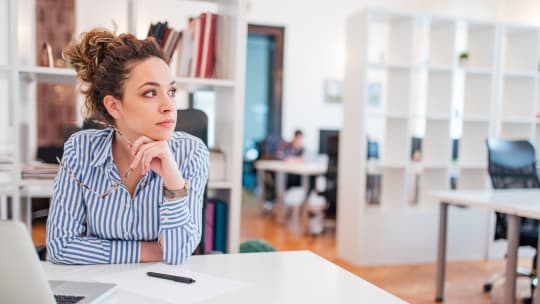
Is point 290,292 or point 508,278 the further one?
point 508,278

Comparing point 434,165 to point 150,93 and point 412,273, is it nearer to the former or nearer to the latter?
point 412,273

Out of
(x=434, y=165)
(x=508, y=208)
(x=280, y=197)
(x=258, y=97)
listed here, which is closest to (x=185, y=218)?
(x=508, y=208)

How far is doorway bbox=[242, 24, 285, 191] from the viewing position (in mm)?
8859

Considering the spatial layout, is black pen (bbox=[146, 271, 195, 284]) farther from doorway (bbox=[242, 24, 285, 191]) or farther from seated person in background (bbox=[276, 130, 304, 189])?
doorway (bbox=[242, 24, 285, 191])

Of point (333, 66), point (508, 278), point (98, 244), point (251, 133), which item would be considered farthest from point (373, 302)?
point (251, 133)

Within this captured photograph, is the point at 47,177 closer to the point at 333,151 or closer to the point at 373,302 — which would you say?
the point at 373,302

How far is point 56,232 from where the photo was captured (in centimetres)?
147

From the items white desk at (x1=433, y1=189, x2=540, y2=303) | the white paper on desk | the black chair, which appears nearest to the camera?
the white paper on desk

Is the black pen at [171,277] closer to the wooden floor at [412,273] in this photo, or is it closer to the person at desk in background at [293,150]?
the wooden floor at [412,273]

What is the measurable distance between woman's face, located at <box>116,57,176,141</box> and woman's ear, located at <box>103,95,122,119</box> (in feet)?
Result: 0.04

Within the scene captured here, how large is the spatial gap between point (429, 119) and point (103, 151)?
12.2 ft

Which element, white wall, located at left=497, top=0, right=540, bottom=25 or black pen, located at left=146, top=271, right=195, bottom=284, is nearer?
black pen, located at left=146, top=271, right=195, bottom=284

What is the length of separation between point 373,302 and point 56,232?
3.00ft

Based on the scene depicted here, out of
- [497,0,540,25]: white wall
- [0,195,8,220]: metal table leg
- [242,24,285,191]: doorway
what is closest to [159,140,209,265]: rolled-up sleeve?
[0,195,8,220]: metal table leg
